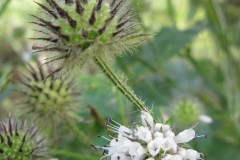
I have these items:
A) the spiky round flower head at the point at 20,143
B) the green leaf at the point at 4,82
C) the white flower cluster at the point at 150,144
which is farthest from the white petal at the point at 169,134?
the green leaf at the point at 4,82

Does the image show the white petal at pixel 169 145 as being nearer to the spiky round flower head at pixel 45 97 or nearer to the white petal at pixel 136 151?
the white petal at pixel 136 151

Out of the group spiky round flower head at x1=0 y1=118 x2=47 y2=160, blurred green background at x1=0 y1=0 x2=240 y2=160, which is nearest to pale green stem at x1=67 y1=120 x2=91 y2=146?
blurred green background at x1=0 y1=0 x2=240 y2=160

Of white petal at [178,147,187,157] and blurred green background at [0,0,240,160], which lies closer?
white petal at [178,147,187,157]

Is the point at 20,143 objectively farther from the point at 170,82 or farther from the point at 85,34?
the point at 170,82

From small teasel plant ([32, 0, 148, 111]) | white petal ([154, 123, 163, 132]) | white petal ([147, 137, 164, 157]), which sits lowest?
white petal ([147, 137, 164, 157])

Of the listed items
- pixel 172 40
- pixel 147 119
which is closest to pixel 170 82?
pixel 172 40

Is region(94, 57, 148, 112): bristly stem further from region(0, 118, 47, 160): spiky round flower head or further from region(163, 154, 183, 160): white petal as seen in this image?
region(0, 118, 47, 160): spiky round flower head

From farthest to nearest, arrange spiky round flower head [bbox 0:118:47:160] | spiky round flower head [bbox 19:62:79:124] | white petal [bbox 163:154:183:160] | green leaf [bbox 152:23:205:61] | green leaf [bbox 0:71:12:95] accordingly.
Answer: green leaf [bbox 152:23:205:61]
spiky round flower head [bbox 19:62:79:124]
green leaf [bbox 0:71:12:95]
spiky round flower head [bbox 0:118:47:160]
white petal [bbox 163:154:183:160]
